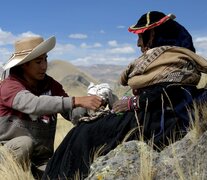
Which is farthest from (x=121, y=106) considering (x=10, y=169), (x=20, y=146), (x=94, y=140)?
(x=10, y=169)

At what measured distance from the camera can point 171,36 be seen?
15.0ft

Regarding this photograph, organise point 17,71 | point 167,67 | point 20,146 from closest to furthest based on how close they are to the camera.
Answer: point 167,67
point 20,146
point 17,71

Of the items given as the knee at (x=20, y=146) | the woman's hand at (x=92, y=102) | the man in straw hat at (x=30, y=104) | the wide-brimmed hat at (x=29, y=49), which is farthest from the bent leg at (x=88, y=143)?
the wide-brimmed hat at (x=29, y=49)

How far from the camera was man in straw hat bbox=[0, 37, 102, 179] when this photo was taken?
454 centimetres

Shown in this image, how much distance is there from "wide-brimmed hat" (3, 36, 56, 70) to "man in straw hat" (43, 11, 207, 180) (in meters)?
0.92

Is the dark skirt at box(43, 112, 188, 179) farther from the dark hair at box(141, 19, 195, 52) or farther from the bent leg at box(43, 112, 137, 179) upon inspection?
the dark hair at box(141, 19, 195, 52)

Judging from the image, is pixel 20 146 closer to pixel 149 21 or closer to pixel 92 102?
pixel 92 102

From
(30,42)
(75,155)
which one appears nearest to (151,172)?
(75,155)

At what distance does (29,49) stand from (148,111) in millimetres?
1589

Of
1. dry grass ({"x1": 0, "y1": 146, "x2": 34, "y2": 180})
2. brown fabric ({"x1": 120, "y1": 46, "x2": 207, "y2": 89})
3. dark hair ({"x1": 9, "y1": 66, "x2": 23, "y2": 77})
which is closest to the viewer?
brown fabric ({"x1": 120, "y1": 46, "x2": 207, "y2": 89})

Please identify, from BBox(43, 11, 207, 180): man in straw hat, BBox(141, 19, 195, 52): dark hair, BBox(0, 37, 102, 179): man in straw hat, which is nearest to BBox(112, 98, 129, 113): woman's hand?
BBox(43, 11, 207, 180): man in straw hat

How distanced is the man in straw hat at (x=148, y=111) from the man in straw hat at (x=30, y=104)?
0.37 m

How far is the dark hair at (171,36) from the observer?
4531 millimetres

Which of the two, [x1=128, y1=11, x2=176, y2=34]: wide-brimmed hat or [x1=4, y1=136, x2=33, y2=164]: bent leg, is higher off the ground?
[x1=128, y1=11, x2=176, y2=34]: wide-brimmed hat
